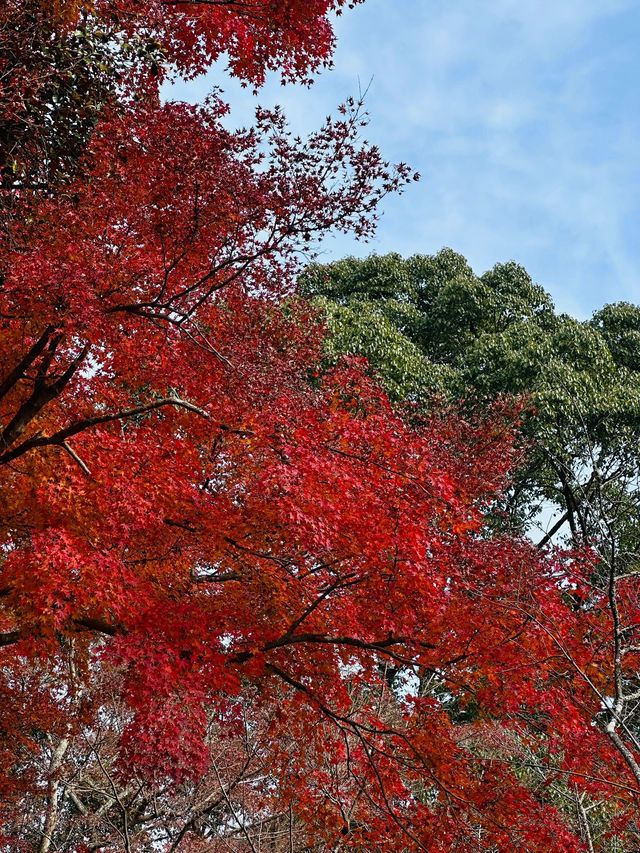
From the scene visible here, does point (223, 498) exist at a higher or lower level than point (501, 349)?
lower

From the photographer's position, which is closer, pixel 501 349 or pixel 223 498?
pixel 223 498

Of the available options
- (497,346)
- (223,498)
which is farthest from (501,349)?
(223,498)

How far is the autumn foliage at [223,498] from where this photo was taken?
746 centimetres

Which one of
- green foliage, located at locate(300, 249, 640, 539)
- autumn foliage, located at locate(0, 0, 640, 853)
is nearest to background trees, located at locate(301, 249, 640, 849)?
green foliage, located at locate(300, 249, 640, 539)

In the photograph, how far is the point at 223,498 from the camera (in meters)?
9.08

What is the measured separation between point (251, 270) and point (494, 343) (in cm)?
1078

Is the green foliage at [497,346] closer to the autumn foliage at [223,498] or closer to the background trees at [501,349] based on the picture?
the background trees at [501,349]

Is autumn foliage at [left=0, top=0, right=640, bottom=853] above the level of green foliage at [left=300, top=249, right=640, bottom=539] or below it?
below

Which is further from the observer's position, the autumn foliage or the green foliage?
the green foliage

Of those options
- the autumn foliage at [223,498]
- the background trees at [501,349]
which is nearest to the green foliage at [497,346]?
the background trees at [501,349]

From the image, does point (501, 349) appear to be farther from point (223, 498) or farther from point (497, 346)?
point (223, 498)

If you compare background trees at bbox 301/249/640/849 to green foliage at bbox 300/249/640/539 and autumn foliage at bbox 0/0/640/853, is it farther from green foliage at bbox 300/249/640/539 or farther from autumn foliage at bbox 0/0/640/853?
autumn foliage at bbox 0/0/640/853

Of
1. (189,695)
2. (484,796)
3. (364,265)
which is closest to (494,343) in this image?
(364,265)

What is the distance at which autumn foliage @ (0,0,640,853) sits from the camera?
24.5ft
